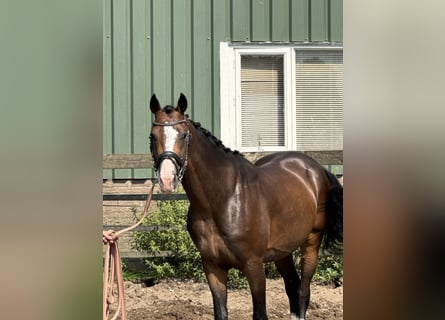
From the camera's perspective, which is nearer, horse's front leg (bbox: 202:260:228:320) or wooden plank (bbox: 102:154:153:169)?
horse's front leg (bbox: 202:260:228:320)

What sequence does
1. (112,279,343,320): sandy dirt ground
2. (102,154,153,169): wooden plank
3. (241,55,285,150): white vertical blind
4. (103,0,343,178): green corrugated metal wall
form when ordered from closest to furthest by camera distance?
(112,279,343,320): sandy dirt ground, (102,154,153,169): wooden plank, (103,0,343,178): green corrugated metal wall, (241,55,285,150): white vertical blind

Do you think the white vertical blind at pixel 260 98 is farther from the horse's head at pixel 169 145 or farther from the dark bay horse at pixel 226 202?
the horse's head at pixel 169 145

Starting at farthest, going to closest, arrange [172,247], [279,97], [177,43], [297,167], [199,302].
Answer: [279,97] → [177,43] → [172,247] → [199,302] → [297,167]

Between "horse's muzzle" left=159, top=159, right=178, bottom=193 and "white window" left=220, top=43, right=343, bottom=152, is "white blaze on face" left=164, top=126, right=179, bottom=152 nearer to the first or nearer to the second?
"horse's muzzle" left=159, top=159, right=178, bottom=193

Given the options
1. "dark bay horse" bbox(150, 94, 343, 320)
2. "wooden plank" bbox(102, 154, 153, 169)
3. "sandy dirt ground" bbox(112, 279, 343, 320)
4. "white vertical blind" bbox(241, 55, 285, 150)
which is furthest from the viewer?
"white vertical blind" bbox(241, 55, 285, 150)

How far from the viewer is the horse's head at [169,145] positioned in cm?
265

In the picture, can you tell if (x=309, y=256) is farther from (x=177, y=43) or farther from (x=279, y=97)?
(x=177, y=43)

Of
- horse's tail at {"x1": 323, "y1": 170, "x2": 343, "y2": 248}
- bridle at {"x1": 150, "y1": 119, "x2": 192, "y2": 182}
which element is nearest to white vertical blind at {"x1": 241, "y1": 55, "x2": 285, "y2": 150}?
horse's tail at {"x1": 323, "y1": 170, "x2": 343, "y2": 248}

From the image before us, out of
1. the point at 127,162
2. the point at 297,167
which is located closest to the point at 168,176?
the point at 297,167

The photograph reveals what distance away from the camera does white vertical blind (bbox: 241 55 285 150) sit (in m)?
4.72

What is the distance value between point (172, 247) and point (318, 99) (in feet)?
5.60

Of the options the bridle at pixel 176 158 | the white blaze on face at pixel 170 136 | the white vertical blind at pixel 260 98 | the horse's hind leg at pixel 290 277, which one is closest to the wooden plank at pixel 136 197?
the white vertical blind at pixel 260 98

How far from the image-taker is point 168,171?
2654mm
